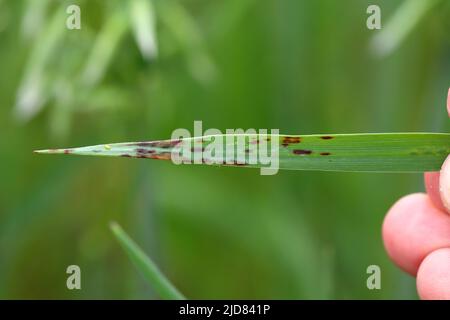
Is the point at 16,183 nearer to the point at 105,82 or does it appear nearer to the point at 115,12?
the point at 105,82

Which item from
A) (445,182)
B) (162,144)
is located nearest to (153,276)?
(162,144)

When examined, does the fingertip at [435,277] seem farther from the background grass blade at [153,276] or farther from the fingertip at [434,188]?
the background grass blade at [153,276]

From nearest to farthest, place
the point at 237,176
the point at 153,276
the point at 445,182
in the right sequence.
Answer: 1. the point at 445,182
2. the point at 153,276
3. the point at 237,176

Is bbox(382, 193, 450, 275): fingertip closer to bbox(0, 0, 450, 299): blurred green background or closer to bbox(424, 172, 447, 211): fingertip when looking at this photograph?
bbox(424, 172, 447, 211): fingertip

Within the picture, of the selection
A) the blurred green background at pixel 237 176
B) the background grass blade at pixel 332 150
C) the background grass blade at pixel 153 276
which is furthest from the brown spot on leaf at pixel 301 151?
the blurred green background at pixel 237 176

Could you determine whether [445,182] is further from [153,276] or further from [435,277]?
[153,276]

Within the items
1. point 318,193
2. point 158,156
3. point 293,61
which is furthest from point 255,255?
point 158,156
